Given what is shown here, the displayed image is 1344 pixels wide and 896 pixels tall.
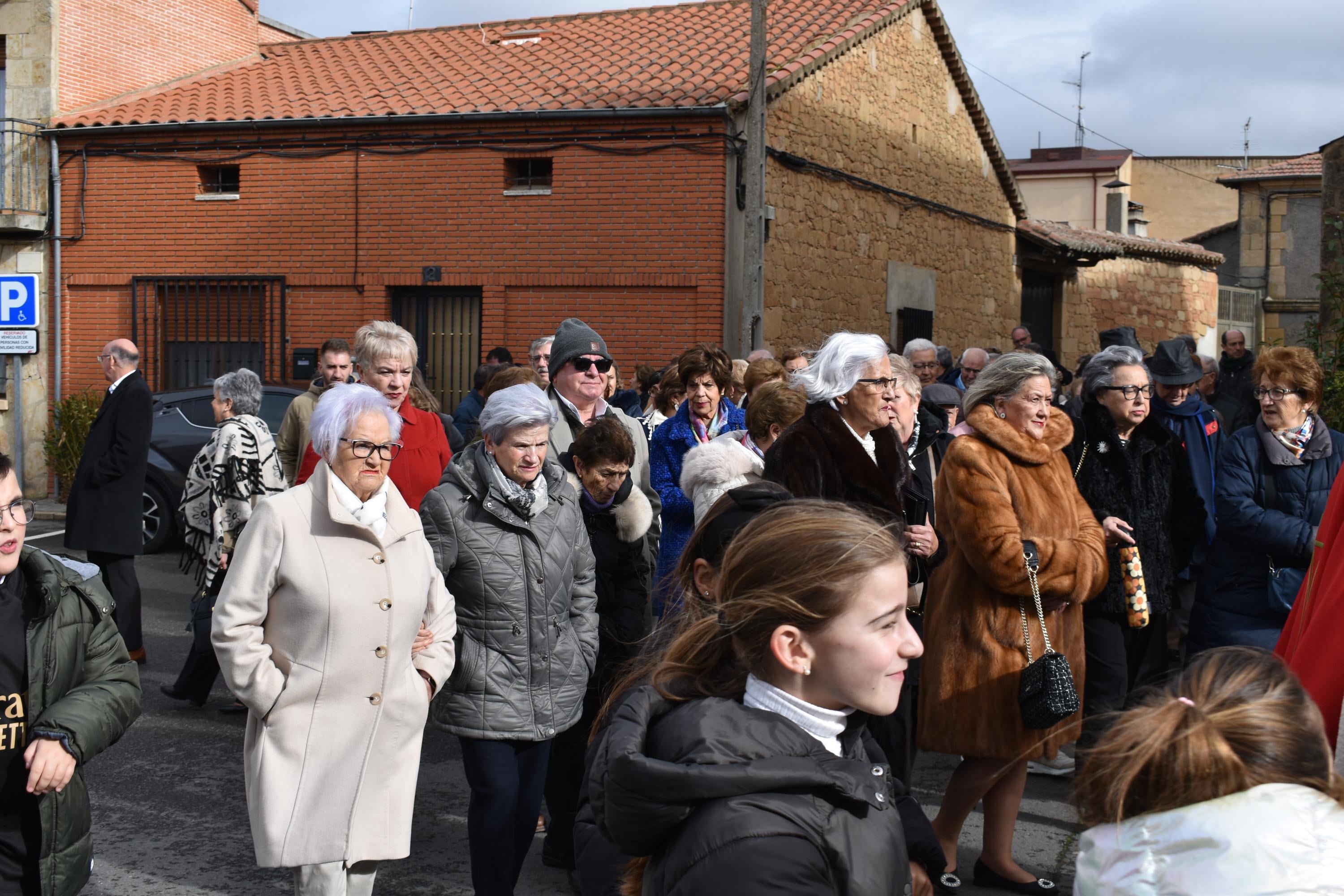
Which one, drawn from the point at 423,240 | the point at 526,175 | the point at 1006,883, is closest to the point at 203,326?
the point at 423,240

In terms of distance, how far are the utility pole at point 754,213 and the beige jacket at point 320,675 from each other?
1140 centimetres

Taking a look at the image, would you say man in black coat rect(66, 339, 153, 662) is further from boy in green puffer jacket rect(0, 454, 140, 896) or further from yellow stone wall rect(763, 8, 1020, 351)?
yellow stone wall rect(763, 8, 1020, 351)

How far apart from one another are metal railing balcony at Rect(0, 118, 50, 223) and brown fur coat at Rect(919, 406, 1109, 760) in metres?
16.9

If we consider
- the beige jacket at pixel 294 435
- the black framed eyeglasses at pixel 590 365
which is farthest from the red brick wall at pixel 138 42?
the black framed eyeglasses at pixel 590 365

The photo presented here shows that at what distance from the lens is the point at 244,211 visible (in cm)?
1811

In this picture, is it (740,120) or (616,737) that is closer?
(616,737)

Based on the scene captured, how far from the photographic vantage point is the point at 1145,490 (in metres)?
5.45

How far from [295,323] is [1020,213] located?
13319 mm

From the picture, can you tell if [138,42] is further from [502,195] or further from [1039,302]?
[1039,302]

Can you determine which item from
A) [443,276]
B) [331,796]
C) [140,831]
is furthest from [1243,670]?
[443,276]

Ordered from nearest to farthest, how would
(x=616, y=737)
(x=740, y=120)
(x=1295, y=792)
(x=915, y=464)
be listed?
(x=1295, y=792)
(x=616, y=737)
(x=915, y=464)
(x=740, y=120)

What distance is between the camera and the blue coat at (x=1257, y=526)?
5141mm

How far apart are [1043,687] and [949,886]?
2.75 ft

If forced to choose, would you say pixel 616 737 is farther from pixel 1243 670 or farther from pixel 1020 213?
pixel 1020 213
